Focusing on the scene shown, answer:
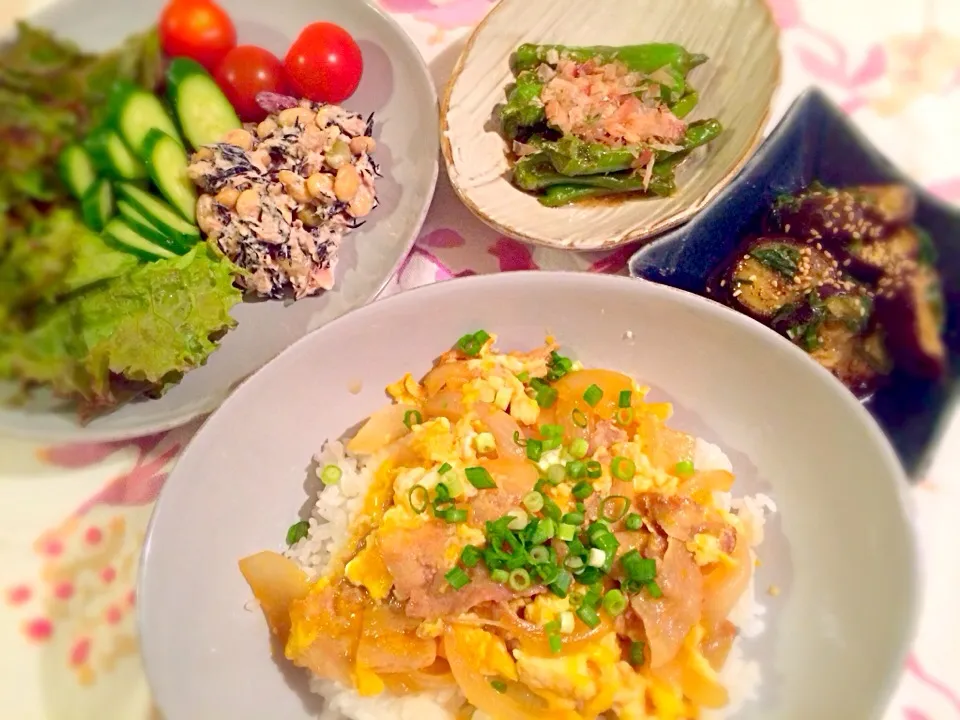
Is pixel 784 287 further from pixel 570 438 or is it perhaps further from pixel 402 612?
pixel 402 612

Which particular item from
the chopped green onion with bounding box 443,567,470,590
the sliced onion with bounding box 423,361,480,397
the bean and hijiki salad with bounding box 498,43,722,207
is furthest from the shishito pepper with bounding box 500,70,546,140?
the chopped green onion with bounding box 443,567,470,590

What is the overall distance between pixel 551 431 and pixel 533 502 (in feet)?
0.76

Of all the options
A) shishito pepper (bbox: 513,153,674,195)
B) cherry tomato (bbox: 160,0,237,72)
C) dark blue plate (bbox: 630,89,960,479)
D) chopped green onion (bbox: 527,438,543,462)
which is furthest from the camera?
shishito pepper (bbox: 513,153,674,195)

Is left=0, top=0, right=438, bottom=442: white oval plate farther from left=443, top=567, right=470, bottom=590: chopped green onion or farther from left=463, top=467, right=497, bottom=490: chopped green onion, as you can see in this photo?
left=443, top=567, right=470, bottom=590: chopped green onion

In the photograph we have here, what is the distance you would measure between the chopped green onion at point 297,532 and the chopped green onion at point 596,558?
89cm

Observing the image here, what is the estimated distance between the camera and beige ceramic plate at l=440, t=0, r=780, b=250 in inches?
90.5

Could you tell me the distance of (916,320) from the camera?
204 centimetres

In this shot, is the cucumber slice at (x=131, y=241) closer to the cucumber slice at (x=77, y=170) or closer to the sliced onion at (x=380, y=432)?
the cucumber slice at (x=77, y=170)

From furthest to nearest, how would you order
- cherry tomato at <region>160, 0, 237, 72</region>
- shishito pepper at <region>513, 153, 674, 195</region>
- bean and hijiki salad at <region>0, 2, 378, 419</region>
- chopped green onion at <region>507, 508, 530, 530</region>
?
shishito pepper at <region>513, 153, 674, 195</region>, cherry tomato at <region>160, 0, 237, 72</region>, chopped green onion at <region>507, 508, 530, 530</region>, bean and hijiki salad at <region>0, 2, 378, 419</region>

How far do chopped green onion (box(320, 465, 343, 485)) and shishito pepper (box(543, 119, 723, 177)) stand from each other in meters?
1.23

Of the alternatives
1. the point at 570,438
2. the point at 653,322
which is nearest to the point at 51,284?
the point at 570,438

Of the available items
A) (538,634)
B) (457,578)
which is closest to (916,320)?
(538,634)

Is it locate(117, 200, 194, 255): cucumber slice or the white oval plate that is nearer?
locate(117, 200, 194, 255): cucumber slice

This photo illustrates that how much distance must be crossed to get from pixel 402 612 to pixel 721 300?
140cm
